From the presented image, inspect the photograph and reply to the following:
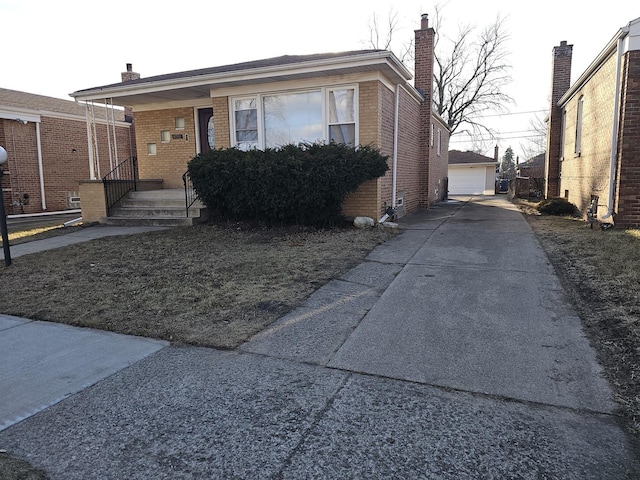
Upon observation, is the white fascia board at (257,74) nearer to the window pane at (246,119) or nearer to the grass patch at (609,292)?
the window pane at (246,119)

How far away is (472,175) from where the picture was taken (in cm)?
3606

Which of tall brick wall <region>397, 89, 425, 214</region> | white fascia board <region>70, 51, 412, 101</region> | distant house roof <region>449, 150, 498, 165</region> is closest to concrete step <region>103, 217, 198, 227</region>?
white fascia board <region>70, 51, 412, 101</region>

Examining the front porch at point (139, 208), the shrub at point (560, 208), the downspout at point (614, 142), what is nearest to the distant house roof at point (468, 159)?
the shrub at point (560, 208)

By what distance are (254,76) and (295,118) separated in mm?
1383

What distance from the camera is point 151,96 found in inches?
496

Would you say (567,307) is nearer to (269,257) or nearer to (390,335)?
(390,335)

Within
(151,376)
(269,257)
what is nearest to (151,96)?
(269,257)

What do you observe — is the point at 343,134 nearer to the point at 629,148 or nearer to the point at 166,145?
the point at 629,148

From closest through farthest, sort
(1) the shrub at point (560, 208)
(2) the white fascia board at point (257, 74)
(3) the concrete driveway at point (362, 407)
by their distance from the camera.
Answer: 1. (3) the concrete driveway at point (362, 407)
2. (2) the white fascia board at point (257, 74)
3. (1) the shrub at point (560, 208)

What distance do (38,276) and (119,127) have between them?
56.2 ft

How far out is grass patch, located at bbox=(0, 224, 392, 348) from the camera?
4.39 meters

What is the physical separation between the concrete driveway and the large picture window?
21.9ft

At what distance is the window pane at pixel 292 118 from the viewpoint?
10664 millimetres

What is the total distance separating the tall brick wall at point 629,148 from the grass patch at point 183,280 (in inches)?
197
